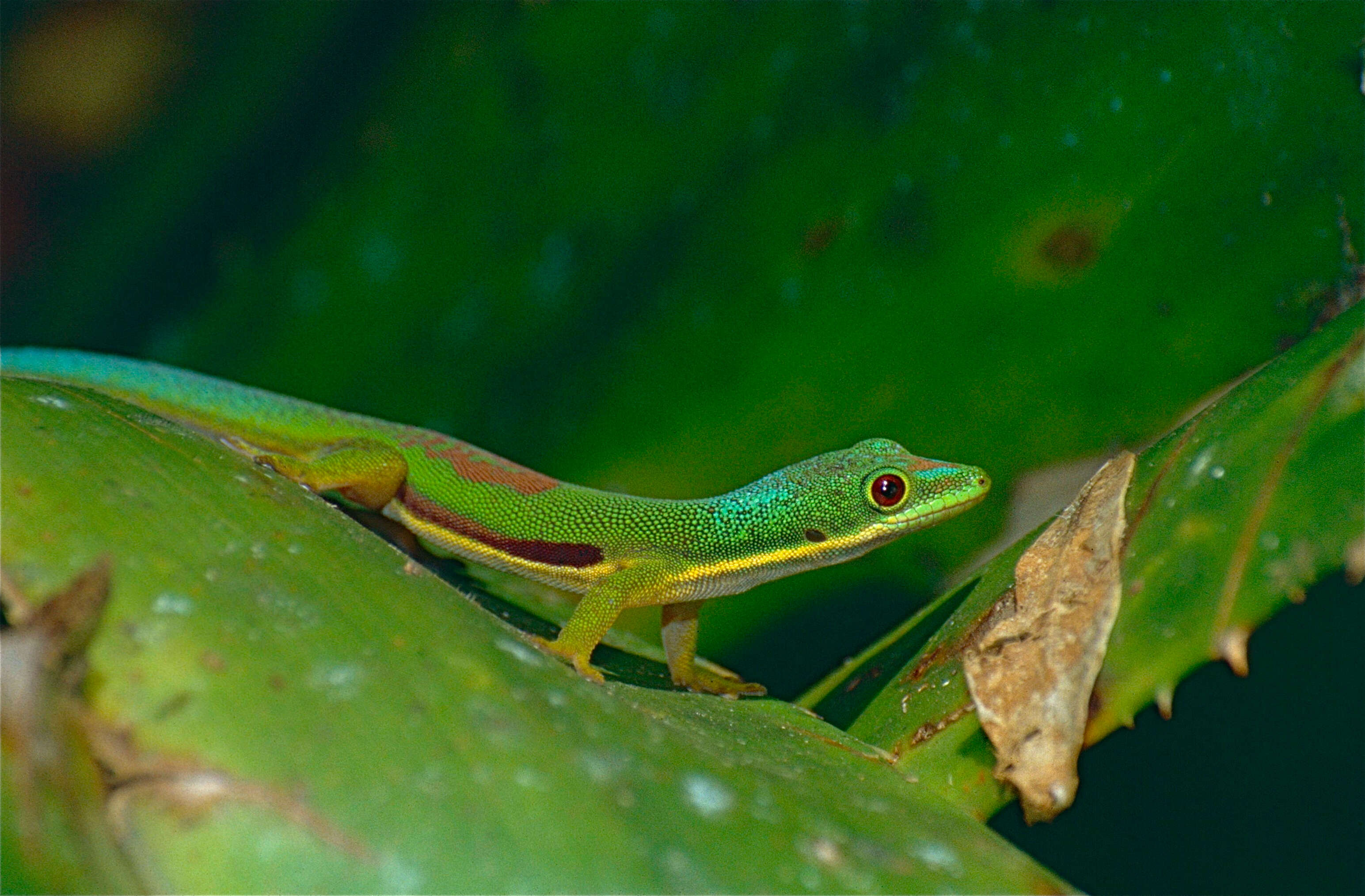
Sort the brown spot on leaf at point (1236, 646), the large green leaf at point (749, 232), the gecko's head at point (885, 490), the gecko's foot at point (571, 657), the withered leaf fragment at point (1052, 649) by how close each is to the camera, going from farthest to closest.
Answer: the gecko's head at point (885, 490)
the large green leaf at point (749, 232)
the gecko's foot at point (571, 657)
the withered leaf fragment at point (1052, 649)
the brown spot on leaf at point (1236, 646)

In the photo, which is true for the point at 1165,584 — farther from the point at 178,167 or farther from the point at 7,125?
the point at 7,125

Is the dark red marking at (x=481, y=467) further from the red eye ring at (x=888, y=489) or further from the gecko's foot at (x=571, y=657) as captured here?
the red eye ring at (x=888, y=489)

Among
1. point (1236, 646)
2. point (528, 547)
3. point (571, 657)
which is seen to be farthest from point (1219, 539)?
point (528, 547)

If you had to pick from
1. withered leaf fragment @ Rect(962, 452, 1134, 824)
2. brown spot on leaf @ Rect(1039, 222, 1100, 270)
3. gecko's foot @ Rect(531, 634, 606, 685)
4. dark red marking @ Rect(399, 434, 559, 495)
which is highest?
brown spot on leaf @ Rect(1039, 222, 1100, 270)

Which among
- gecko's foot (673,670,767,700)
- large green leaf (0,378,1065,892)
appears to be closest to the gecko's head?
gecko's foot (673,670,767,700)

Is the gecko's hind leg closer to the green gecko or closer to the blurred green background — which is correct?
the green gecko

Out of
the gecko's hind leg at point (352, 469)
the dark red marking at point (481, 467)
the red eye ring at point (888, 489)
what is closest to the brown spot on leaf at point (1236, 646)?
the red eye ring at point (888, 489)

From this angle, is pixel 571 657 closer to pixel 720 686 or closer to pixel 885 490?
pixel 720 686
